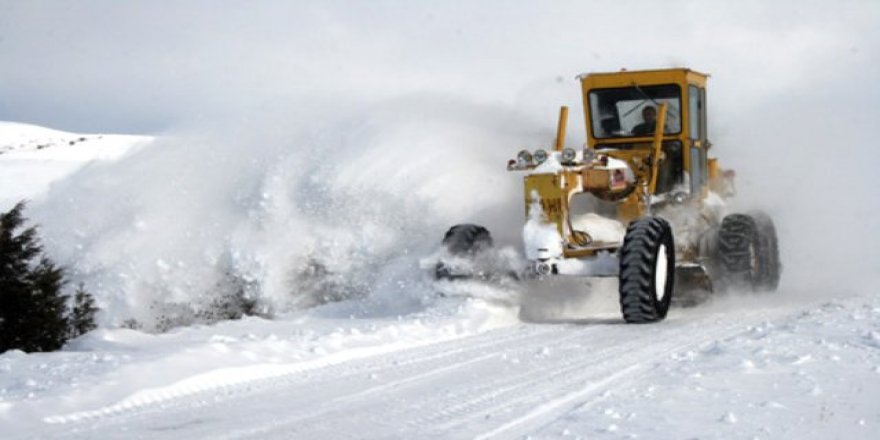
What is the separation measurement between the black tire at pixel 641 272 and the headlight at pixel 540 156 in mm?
1107

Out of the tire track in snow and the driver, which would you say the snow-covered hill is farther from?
the tire track in snow

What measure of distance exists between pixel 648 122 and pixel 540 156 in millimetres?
2095

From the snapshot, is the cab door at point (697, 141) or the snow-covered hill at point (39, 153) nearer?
the cab door at point (697, 141)

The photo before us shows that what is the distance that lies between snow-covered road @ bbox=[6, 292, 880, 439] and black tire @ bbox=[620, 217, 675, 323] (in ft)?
3.00

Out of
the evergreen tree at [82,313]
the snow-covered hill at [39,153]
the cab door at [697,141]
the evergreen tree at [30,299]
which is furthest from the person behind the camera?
the snow-covered hill at [39,153]

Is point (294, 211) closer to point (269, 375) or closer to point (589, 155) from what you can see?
point (589, 155)

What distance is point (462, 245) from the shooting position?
34.9ft

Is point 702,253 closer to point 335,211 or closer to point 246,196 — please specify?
point 335,211

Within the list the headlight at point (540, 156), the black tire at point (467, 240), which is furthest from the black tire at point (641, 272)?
the black tire at point (467, 240)

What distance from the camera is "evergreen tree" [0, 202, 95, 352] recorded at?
17.5m

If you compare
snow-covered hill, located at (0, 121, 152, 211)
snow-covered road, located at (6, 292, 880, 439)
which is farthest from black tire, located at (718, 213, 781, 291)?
snow-covered hill, located at (0, 121, 152, 211)

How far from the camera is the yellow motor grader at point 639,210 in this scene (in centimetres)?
978

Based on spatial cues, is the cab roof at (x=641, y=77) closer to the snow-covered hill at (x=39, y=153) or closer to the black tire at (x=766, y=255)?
the black tire at (x=766, y=255)

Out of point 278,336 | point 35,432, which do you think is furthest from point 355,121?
point 35,432
